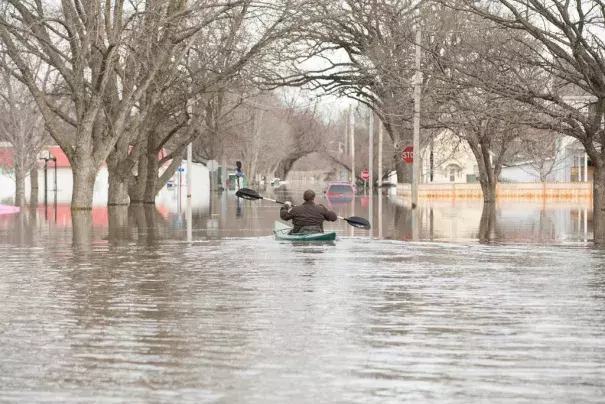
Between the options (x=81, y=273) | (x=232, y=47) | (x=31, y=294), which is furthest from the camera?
(x=232, y=47)

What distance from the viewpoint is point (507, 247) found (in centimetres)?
2533

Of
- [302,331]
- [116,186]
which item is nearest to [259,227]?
[116,186]

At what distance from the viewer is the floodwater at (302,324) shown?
874 centimetres

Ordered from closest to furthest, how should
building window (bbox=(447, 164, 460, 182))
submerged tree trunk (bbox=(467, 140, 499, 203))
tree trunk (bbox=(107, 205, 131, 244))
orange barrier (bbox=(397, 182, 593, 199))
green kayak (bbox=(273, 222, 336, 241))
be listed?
green kayak (bbox=(273, 222, 336, 241)) < tree trunk (bbox=(107, 205, 131, 244)) < submerged tree trunk (bbox=(467, 140, 499, 203)) < orange barrier (bbox=(397, 182, 593, 199)) < building window (bbox=(447, 164, 460, 182))

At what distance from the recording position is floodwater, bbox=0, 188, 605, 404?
8742mm

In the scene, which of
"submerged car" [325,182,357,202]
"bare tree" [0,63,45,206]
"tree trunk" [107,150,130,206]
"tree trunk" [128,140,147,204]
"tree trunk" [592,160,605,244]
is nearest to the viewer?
"tree trunk" [592,160,605,244]

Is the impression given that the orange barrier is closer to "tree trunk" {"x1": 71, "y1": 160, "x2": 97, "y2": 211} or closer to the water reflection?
the water reflection

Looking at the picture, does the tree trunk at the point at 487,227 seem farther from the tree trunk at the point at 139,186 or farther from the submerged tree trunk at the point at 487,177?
the tree trunk at the point at 139,186

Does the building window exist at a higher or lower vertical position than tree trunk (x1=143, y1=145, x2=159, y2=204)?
higher

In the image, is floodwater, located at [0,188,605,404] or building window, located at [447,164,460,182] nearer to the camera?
floodwater, located at [0,188,605,404]

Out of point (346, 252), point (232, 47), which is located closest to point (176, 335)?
point (346, 252)

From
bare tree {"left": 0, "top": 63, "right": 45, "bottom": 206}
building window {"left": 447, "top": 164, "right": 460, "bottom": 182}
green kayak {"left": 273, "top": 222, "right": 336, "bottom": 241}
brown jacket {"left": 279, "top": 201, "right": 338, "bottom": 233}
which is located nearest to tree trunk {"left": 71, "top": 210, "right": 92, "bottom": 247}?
green kayak {"left": 273, "top": 222, "right": 336, "bottom": 241}

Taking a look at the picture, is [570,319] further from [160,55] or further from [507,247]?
[160,55]

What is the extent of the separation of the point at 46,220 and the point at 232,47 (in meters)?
11.9
